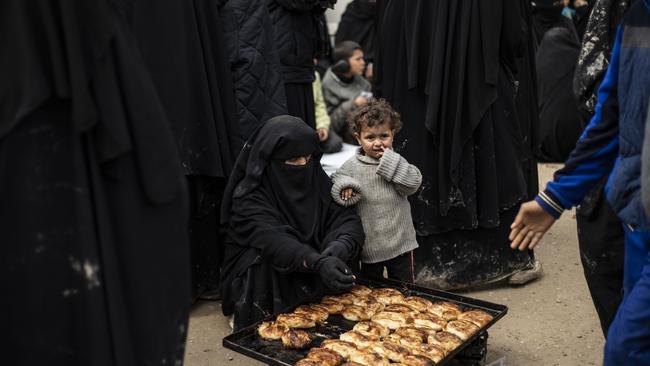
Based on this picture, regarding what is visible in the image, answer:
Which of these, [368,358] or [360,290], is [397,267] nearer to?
[360,290]

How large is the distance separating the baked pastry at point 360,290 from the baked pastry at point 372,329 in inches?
10.7

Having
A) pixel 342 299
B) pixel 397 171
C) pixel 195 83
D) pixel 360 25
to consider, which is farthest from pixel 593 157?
pixel 360 25

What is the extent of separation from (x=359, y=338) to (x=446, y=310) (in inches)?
19.2

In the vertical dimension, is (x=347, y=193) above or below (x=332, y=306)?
above

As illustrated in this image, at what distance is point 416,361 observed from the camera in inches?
108

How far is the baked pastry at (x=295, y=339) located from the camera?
2.91 meters

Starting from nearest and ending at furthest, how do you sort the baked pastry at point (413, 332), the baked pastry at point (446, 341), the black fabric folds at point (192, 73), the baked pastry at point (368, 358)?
the baked pastry at point (368, 358) < the baked pastry at point (446, 341) < the baked pastry at point (413, 332) < the black fabric folds at point (192, 73)

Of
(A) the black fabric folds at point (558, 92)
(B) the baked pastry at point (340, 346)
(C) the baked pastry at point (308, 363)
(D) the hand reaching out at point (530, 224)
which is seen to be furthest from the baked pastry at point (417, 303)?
(A) the black fabric folds at point (558, 92)

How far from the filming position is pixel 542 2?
7.97 metres

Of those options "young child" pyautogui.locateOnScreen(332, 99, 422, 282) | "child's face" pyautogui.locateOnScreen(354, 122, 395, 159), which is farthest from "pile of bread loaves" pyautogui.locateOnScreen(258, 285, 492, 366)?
"child's face" pyautogui.locateOnScreen(354, 122, 395, 159)

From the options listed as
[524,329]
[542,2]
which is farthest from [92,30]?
[542,2]

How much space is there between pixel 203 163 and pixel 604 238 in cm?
216

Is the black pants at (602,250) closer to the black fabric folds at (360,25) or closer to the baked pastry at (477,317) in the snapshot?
the baked pastry at (477,317)

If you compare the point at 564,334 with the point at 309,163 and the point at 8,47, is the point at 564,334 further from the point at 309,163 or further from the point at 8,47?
the point at 8,47
